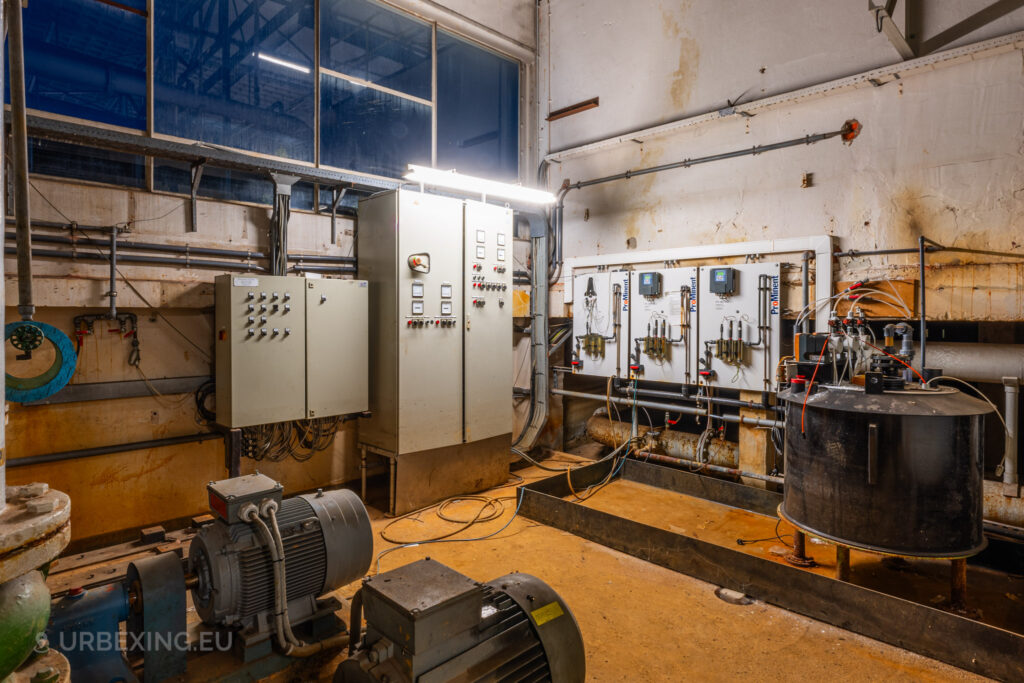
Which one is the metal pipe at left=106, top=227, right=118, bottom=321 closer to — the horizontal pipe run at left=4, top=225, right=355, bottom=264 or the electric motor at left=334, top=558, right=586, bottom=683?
the horizontal pipe run at left=4, top=225, right=355, bottom=264

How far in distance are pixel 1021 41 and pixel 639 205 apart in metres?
2.78

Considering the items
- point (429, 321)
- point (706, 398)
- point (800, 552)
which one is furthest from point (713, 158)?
point (800, 552)

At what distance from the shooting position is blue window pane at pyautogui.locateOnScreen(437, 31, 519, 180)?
5395 millimetres

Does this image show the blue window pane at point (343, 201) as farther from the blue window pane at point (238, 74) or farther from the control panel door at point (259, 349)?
the control panel door at point (259, 349)

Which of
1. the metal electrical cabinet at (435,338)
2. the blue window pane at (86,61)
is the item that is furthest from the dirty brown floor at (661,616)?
the blue window pane at (86,61)

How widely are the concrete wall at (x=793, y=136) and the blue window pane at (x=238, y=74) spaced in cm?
272

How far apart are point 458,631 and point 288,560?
107cm

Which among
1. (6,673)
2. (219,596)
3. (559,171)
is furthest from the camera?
(559,171)

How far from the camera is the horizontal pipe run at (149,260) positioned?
3225mm

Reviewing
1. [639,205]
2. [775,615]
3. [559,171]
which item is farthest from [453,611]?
[559,171]

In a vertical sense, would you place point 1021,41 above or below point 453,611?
above

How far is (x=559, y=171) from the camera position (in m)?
6.07

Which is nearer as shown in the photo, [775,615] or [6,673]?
[6,673]

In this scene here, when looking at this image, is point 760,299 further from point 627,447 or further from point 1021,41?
point 1021,41
